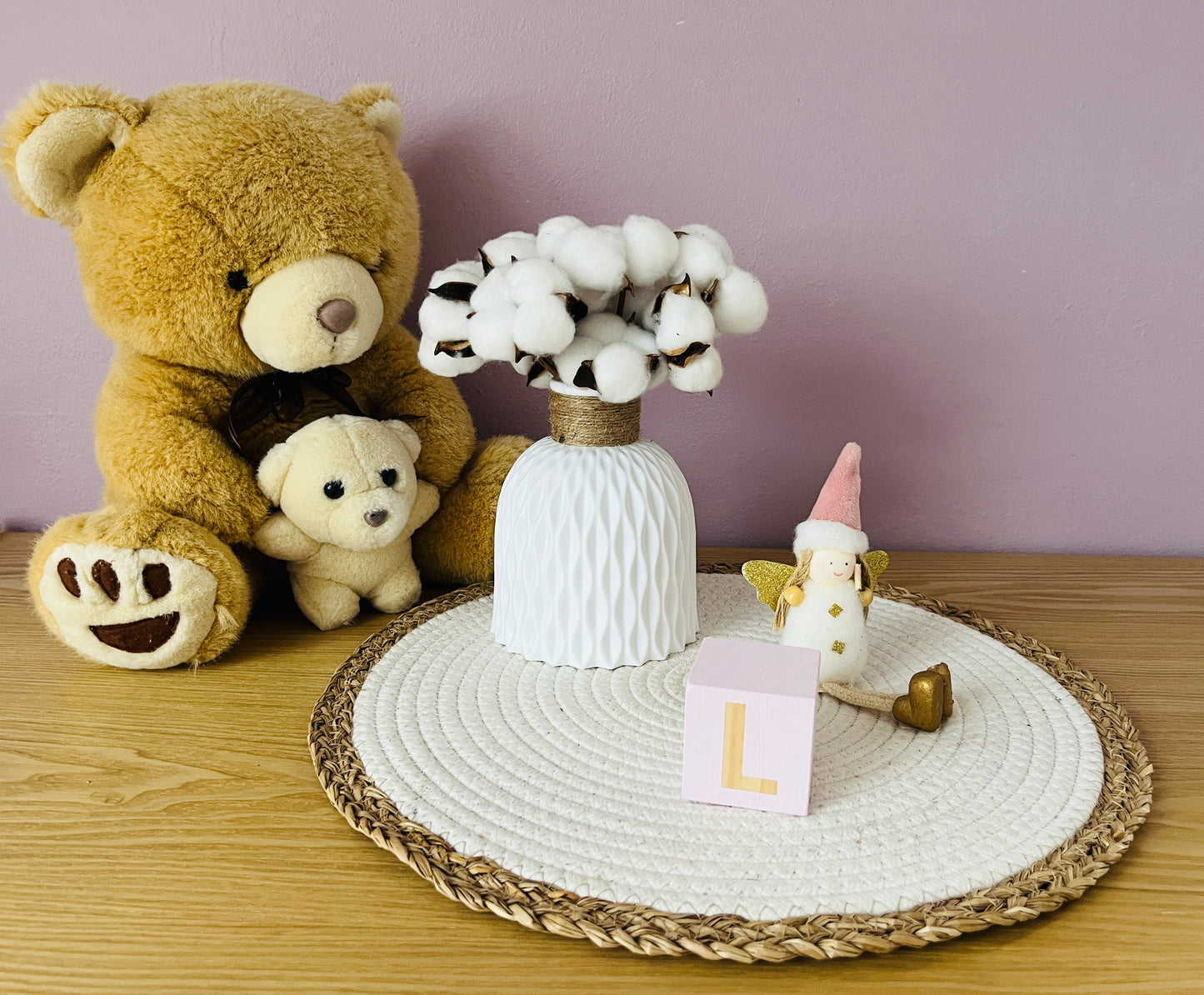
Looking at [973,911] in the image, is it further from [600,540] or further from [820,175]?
[820,175]

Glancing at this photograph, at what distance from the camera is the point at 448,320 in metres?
0.75

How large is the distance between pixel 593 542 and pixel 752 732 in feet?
0.77

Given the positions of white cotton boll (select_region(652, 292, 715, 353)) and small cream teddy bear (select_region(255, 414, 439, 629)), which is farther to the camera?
small cream teddy bear (select_region(255, 414, 439, 629))

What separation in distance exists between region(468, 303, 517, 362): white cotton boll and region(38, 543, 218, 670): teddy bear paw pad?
12.1 inches

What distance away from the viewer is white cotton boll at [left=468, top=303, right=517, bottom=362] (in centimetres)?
69

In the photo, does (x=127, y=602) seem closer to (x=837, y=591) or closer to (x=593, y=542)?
(x=593, y=542)

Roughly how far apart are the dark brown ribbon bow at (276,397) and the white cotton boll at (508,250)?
0.74ft

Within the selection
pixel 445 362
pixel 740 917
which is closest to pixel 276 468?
pixel 445 362

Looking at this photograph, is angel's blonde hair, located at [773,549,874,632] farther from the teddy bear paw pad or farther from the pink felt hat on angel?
the teddy bear paw pad

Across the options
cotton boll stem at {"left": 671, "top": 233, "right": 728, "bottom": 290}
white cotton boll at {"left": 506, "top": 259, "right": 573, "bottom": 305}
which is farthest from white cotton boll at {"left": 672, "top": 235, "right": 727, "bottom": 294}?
white cotton boll at {"left": 506, "top": 259, "right": 573, "bottom": 305}

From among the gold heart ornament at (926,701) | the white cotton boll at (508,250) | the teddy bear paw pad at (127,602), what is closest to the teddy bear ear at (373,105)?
the white cotton boll at (508,250)

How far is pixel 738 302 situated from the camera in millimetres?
745

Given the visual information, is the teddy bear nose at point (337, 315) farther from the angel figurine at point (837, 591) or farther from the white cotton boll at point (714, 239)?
the angel figurine at point (837, 591)

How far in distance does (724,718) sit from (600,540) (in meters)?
0.22
